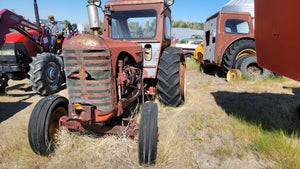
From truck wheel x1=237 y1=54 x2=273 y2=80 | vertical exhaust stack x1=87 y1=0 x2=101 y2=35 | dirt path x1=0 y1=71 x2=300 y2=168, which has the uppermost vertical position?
vertical exhaust stack x1=87 y1=0 x2=101 y2=35

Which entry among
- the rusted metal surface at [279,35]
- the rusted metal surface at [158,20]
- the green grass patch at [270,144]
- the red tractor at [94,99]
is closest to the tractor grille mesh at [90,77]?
the red tractor at [94,99]

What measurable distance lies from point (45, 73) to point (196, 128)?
398 centimetres

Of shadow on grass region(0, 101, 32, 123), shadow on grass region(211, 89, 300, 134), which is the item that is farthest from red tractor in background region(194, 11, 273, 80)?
shadow on grass region(0, 101, 32, 123)

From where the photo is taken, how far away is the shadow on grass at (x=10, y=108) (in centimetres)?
353

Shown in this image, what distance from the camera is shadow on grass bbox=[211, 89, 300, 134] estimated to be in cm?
272

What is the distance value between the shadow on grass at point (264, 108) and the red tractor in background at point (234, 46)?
134 centimetres

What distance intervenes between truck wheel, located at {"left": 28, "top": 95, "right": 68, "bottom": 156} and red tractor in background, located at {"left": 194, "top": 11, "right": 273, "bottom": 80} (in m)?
5.05

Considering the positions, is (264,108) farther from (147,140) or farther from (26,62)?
(26,62)

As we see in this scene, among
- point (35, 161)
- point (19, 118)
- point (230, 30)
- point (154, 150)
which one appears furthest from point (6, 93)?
point (230, 30)

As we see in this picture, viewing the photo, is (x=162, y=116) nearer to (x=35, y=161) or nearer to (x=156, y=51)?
(x=156, y=51)

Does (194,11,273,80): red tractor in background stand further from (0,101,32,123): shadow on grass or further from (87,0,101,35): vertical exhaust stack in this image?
(0,101,32,123): shadow on grass

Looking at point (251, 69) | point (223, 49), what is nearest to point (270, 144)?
point (251, 69)

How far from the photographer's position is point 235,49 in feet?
18.7

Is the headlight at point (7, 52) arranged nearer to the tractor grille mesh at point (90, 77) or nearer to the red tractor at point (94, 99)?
the red tractor at point (94, 99)
